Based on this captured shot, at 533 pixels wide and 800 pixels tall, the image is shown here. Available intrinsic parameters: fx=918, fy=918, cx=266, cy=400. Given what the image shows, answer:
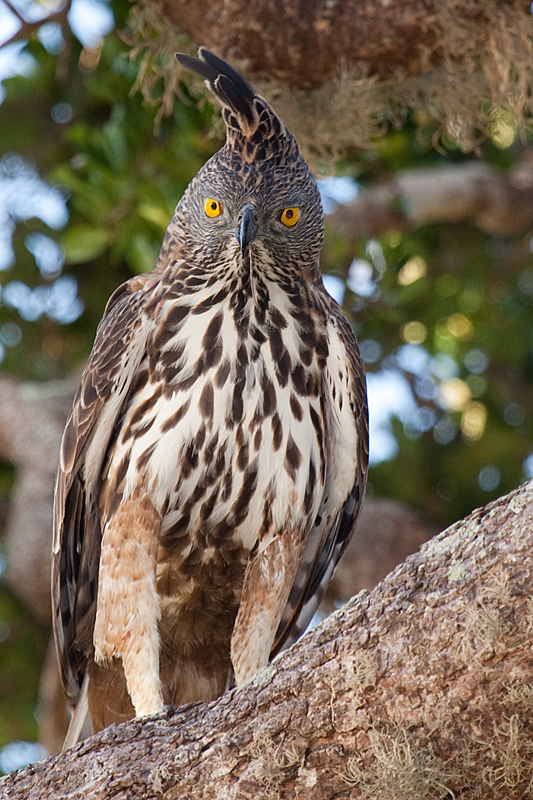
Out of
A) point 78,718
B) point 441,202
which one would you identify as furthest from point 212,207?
point 441,202

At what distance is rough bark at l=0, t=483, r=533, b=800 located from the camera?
1.78m

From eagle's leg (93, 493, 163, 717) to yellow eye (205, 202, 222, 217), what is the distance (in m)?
1.06

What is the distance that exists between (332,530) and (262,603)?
52cm

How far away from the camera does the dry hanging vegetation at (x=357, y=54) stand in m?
4.08

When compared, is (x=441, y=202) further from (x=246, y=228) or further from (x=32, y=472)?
(x=32, y=472)

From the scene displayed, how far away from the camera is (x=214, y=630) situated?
371cm

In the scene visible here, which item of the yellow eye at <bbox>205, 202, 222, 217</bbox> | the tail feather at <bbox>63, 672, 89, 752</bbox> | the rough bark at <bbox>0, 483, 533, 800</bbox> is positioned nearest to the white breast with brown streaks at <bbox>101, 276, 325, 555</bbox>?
the yellow eye at <bbox>205, 202, 222, 217</bbox>

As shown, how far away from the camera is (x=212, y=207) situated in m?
3.38

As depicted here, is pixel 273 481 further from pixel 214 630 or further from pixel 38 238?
pixel 38 238

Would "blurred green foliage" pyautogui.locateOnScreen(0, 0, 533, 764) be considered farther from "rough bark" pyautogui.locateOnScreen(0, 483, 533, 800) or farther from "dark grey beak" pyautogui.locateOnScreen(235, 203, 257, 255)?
"rough bark" pyautogui.locateOnScreen(0, 483, 533, 800)

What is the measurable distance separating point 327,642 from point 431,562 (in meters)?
0.32

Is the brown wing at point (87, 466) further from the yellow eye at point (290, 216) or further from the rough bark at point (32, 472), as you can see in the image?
the rough bark at point (32, 472)

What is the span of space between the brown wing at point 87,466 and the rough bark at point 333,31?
1.27 m

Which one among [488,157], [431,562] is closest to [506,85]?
[488,157]
